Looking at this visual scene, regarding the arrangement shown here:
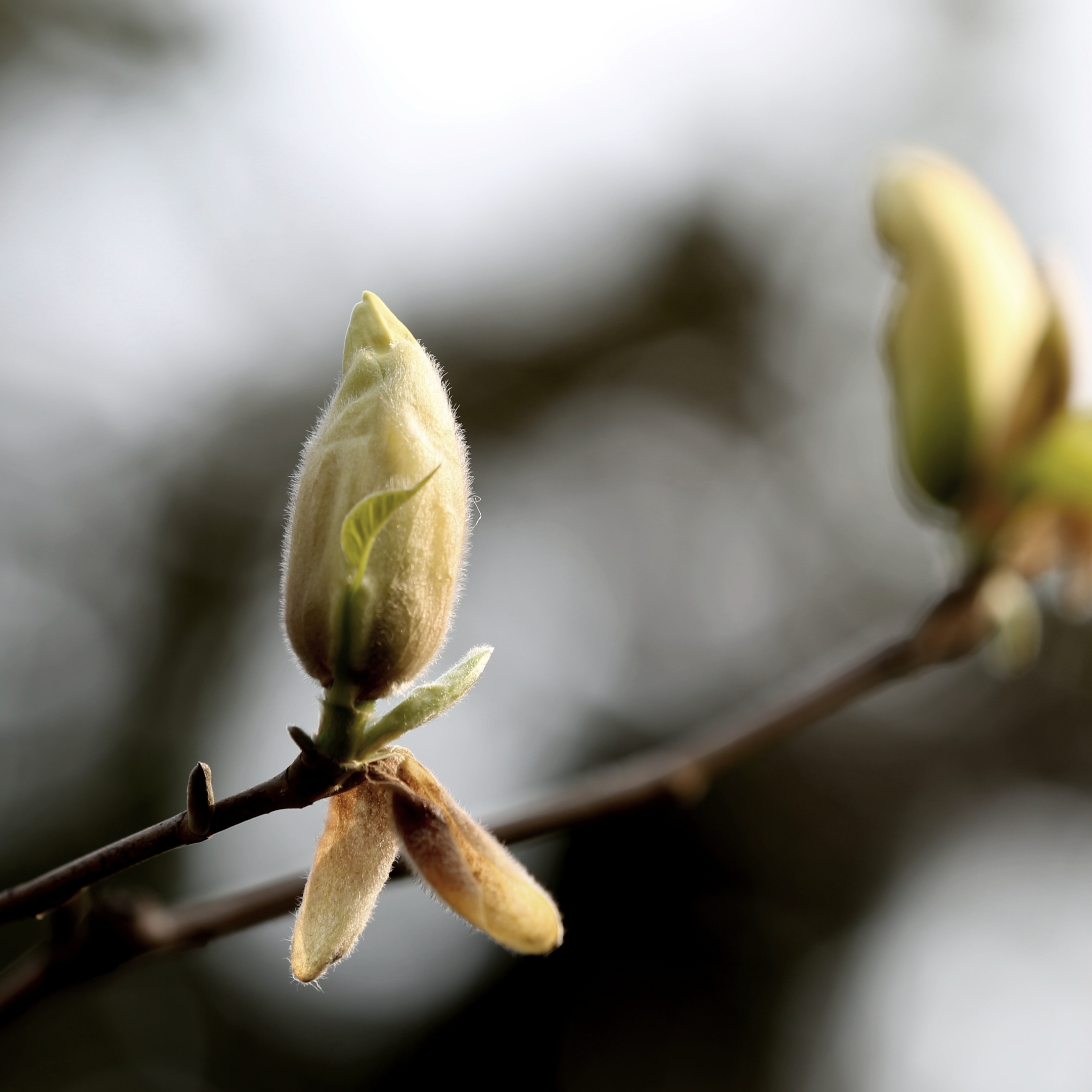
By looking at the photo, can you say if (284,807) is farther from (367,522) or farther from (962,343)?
(962,343)

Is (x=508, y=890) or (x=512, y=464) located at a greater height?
(x=508, y=890)

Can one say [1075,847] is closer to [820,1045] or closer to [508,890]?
[820,1045]

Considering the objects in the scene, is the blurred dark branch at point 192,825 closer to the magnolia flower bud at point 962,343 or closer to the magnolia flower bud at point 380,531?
the magnolia flower bud at point 380,531

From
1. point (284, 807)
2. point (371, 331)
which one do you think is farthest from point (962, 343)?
point (284, 807)

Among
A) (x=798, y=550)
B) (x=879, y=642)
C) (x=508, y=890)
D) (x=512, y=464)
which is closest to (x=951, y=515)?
(x=879, y=642)

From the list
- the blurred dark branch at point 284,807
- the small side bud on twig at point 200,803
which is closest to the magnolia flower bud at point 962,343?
the blurred dark branch at point 284,807

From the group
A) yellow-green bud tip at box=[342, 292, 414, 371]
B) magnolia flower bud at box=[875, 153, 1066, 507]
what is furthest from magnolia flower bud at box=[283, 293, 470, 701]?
magnolia flower bud at box=[875, 153, 1066, 507]
